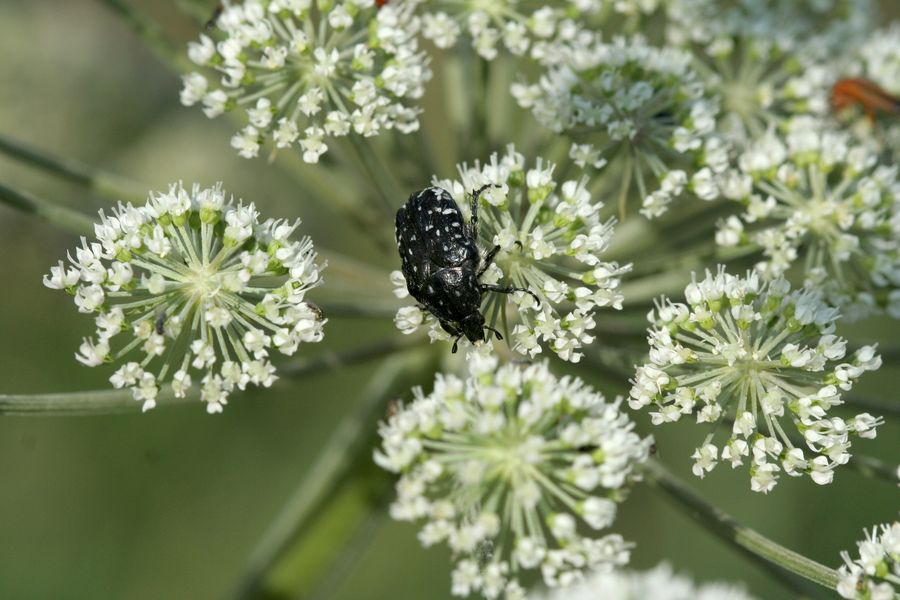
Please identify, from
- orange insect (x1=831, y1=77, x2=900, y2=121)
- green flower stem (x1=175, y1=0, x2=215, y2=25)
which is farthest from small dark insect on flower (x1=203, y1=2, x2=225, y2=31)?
orange insect (x1=831, y1=77, x2=900, y2=121)

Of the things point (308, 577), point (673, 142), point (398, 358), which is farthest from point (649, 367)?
point (308, 577)

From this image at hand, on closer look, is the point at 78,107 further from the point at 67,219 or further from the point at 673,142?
the point at 673,142

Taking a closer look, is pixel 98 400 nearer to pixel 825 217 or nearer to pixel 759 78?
pixel 825 217

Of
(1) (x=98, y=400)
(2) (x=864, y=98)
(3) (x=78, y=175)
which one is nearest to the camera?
(1) (x=98, y=400)

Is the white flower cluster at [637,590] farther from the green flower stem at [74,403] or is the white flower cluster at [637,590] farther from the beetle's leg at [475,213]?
the green flower stem at [74,403]

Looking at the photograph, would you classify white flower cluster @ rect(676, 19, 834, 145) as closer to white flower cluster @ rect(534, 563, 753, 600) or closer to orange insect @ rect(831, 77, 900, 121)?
orange insect @ rect(831, 77, 900, 121)

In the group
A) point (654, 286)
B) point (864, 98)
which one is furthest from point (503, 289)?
point (864, 98)

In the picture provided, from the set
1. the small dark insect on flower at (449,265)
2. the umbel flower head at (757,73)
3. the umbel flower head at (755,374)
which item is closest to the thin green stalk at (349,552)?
the small dark insect on flower at (449,265)
